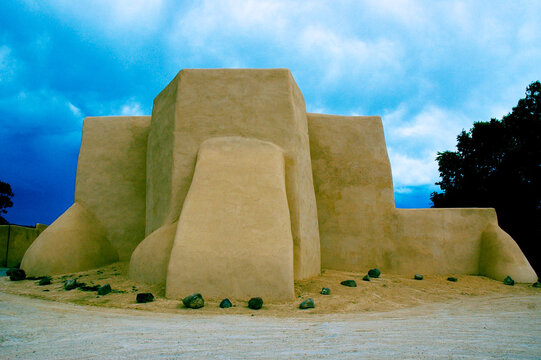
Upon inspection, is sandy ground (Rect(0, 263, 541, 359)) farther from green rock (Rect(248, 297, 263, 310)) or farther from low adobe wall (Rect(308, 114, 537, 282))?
low adobe wall (Rect(308, 114, 537, 282))

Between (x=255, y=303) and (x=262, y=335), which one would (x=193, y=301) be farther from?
(x=262, y=335)

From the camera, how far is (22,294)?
561cm

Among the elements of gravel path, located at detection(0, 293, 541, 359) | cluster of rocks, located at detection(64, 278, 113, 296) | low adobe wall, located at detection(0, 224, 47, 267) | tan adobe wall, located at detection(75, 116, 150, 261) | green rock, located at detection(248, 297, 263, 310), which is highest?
tan adobe wall, located at detection(75, 116, 150, 261)

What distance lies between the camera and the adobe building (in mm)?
5148

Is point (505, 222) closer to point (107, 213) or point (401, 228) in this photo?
point (401, 228)

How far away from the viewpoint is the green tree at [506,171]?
12898 millimetres

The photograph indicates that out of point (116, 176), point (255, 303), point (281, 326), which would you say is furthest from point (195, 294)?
point (116, 176)

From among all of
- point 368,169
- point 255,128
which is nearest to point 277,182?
point 255,128

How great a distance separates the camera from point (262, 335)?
310 cm

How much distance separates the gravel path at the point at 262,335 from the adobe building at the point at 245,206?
1218 millimetres

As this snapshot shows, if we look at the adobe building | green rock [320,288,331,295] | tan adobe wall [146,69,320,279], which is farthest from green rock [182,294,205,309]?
tan adobe wall [146,69,320,279]

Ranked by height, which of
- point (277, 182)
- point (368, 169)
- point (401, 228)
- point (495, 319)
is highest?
point (368, 169)

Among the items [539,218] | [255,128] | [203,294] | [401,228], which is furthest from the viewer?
[539,218]

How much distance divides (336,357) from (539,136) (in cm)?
1492
